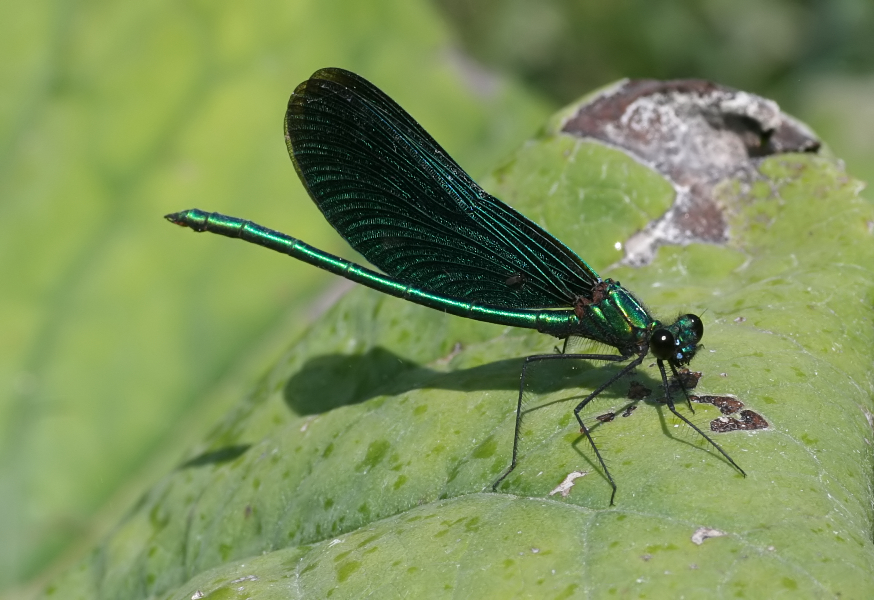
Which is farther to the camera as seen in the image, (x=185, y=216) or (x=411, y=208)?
(x=185, y=216)

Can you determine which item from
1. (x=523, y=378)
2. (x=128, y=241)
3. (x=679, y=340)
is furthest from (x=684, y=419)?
(x=128, y=241)

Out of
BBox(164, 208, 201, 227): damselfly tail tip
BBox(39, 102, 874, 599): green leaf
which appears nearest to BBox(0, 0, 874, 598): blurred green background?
BBox(39, 102, 874, 599): green leaf

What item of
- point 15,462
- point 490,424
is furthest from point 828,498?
point 15,462

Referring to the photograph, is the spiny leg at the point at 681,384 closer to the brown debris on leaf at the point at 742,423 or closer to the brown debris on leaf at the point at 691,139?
the brown debris on leaf at the point at 742,423

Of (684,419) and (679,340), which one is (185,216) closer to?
(679,340)

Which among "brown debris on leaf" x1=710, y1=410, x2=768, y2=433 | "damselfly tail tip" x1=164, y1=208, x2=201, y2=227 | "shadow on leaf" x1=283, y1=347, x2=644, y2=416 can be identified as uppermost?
"damselfly tail tip" x1=164, y1=208, x2=201, y2=227

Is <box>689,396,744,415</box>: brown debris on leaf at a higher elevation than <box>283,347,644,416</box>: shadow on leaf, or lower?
lower

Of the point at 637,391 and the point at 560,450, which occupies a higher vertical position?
the point at 637,391

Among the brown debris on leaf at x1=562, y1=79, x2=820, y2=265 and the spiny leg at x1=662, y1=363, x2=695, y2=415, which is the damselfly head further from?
the brown debris on leaf at x1=562, y1=79, x2=820, y2=265

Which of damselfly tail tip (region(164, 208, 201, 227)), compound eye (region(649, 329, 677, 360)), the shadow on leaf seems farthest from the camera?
damselfly tail tip (region(164, 208, 201, 227))
